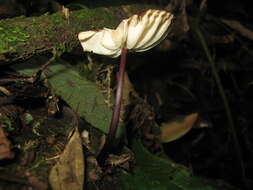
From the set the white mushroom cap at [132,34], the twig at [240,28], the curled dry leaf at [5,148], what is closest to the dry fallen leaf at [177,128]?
the white mushroom cap at [132,34]

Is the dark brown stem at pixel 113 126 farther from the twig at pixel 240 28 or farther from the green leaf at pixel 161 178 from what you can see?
the twig at pixel 240 28

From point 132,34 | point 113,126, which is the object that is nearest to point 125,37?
point 132,34

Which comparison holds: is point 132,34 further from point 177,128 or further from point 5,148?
point 177,128

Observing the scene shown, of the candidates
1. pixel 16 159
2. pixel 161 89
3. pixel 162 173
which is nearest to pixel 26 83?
pixel 16 159

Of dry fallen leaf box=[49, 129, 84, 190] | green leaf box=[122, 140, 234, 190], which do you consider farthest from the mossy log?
green leaf box=[122, 140, 234, 190]

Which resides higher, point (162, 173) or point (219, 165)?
point (162, 173)

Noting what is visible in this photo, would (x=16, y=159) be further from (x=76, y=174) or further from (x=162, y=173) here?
(x=162, y=173)
